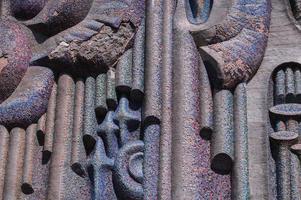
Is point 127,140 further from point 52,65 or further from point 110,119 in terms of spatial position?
point 52,65

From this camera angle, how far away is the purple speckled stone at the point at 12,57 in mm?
1962

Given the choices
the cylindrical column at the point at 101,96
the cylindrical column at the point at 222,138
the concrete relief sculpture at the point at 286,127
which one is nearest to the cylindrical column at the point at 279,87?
the concrete relief sculpture at the point at 286,127

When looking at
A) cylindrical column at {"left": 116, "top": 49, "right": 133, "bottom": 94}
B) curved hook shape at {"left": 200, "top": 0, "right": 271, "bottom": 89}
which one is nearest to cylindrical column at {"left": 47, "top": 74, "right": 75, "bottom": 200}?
cylindrical column at {"left": 116, "top": 49, "right": 133, "bottom": 94}

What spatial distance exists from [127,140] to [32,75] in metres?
0.38

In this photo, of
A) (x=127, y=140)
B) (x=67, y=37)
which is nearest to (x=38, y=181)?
(x=127, y=140)

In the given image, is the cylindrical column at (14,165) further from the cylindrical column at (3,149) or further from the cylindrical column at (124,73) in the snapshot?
the cylindrical column at (124,73)

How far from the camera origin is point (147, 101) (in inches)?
70.4

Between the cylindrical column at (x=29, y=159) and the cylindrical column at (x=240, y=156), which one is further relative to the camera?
the cylindrical column at (x=29, y=159)

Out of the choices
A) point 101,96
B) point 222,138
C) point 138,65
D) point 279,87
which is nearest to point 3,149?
point 101,96

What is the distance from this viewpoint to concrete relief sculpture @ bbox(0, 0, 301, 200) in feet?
5.50

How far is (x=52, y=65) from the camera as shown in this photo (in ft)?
6.49

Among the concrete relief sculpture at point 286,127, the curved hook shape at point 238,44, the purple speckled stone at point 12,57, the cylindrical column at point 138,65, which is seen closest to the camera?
the concrete relief sculpture at point 286,127

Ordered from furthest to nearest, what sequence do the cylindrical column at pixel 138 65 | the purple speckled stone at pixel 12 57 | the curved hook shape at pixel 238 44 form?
the purple speckled stone at pixel 12 57, the cylindrical column at pixel 138 65, the curved hook shape at pixel 238 44

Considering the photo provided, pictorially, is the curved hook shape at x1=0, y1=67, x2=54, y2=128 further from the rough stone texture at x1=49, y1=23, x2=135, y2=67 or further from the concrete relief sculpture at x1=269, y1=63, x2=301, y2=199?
the concrete relief sculpture at x1=269, y1=63, x2=301, y2=199
